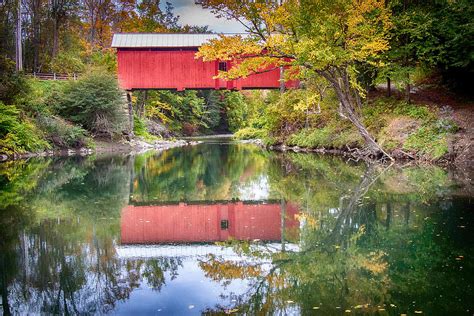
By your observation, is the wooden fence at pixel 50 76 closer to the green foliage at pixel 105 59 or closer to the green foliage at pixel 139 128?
the green foliage at pixel 105 59

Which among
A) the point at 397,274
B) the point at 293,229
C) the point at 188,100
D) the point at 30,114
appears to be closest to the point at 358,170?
the point at 293,229

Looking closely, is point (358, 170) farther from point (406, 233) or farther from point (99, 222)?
point (99, 222)

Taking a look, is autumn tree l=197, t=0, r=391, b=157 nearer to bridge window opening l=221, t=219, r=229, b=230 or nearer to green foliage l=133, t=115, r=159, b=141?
bridge window opening l=221, t=219, r=229, b=230

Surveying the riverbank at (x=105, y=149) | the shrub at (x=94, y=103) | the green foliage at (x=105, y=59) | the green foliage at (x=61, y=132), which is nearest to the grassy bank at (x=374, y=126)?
the riverbank at (x=105, y=149)

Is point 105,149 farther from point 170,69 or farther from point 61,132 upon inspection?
point 170,69

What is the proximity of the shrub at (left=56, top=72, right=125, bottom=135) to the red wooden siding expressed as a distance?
1.54m

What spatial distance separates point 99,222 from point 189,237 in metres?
2.00

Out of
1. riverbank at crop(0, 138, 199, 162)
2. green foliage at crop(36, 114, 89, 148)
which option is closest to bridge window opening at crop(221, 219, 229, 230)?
riverbank at crop(0, 138, 199, 162)

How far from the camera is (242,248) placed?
7.09m

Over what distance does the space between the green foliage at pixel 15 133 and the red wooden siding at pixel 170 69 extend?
664cm

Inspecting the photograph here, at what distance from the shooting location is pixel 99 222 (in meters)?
8.82

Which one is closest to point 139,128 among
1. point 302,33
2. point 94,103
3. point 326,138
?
point 94,103

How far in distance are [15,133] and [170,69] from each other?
967 cm

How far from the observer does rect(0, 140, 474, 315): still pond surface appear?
15.9ft
